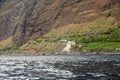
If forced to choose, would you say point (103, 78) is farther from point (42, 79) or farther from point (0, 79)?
point (0, 79)

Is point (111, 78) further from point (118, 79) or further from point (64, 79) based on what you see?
point (64, 79)

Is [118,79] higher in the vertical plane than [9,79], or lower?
lower

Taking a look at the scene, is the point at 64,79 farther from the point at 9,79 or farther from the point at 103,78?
the point at 9,79

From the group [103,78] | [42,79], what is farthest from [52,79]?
[103,78]

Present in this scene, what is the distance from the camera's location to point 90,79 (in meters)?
46.9

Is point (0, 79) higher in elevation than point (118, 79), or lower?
higher

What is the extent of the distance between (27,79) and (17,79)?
1771 mm

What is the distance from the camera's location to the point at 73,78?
49031mm

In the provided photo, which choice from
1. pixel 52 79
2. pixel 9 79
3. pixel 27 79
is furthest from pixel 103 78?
pixel 9 79

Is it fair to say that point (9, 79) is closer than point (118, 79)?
No

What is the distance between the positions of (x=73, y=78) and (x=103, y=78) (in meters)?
4.80

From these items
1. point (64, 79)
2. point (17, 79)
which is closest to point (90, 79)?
point (64, 79)

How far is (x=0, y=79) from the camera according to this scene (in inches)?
1970

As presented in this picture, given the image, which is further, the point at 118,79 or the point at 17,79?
the point at 17,79
